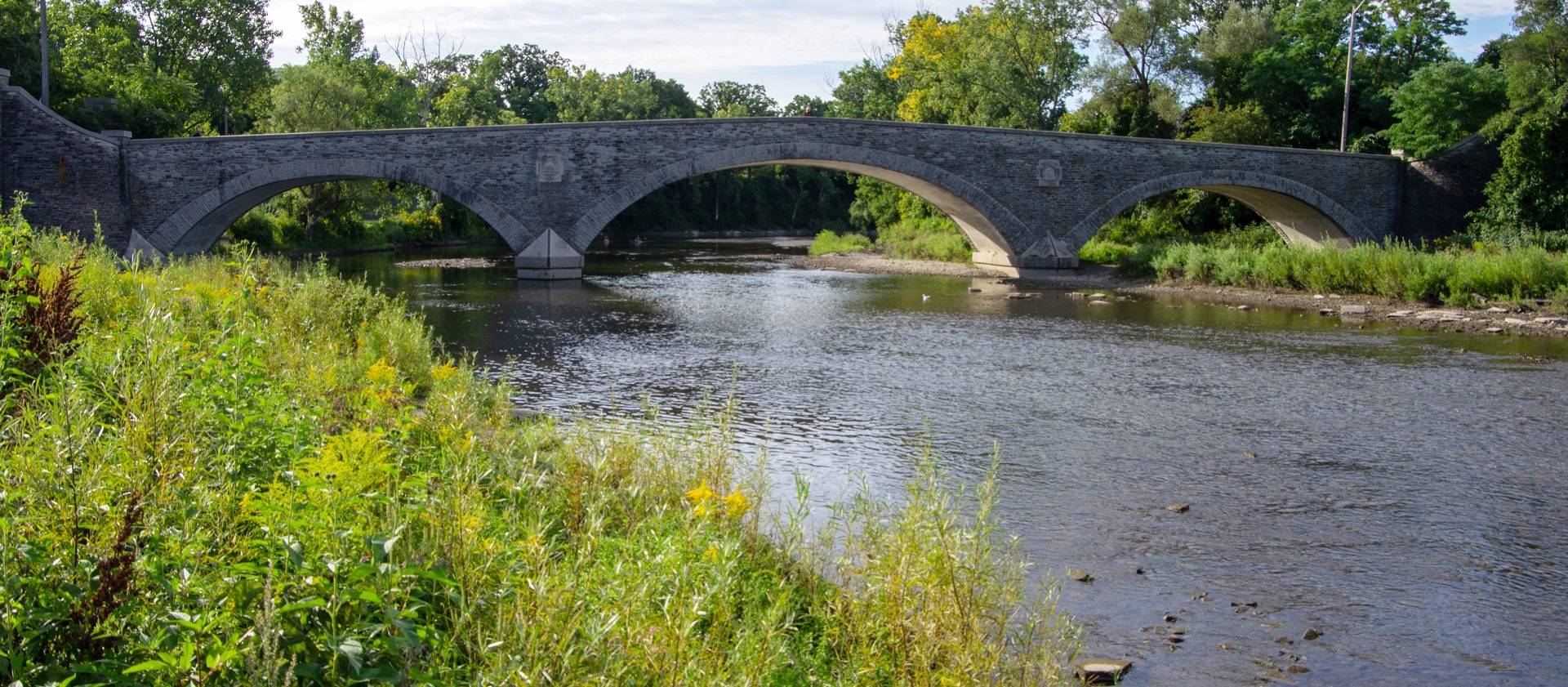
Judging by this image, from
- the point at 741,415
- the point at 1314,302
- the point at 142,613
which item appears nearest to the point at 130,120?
the point at 741,415

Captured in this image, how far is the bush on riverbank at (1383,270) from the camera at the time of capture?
17.9 meters

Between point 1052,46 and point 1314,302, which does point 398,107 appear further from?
point 1314,302

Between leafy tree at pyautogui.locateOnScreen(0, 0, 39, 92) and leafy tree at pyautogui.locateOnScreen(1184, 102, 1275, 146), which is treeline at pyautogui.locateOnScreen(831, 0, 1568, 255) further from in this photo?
leafy tree at pyautogui.locateOnScreen(0, 0, 39, 92)

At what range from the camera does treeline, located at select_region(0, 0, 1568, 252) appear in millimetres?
28797

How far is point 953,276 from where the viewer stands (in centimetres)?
2769

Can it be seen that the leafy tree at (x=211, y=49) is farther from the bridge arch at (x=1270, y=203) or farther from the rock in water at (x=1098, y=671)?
the rock in water at (x=1098, y=671)

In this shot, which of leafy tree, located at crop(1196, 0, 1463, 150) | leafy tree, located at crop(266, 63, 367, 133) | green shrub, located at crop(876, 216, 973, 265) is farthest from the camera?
leafy tree, located at crop(266, 63, 367, 133)

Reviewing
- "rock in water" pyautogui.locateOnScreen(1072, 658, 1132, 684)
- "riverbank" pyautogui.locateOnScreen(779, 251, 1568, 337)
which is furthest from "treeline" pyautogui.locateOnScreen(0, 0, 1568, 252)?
"rock in water" pyautogui.locateOnScreen(1072, 658, 1132, 684)

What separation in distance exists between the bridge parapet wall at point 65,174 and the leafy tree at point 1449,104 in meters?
30.8

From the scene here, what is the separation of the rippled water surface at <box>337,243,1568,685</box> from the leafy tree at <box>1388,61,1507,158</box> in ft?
45.8

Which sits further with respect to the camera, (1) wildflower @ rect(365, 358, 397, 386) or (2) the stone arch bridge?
(2) the stone arch bridge

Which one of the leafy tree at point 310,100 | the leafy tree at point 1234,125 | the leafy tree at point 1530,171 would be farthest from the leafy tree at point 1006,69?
the leafy tree at point 310,100

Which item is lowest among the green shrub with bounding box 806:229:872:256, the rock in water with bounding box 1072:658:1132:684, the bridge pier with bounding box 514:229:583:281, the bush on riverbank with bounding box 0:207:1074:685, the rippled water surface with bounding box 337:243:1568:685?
the rock in water with bounding box 1072:658:1132:684

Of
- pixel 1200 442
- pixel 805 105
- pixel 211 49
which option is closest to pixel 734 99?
pixel 805 105
